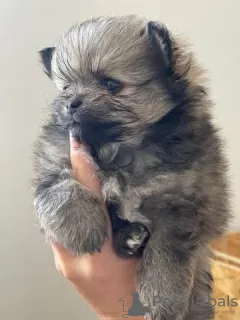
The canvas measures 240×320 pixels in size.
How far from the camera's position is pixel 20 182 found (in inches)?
92.5

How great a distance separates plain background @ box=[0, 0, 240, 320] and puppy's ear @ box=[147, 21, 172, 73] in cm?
89

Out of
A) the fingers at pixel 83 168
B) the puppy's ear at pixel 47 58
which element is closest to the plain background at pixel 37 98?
the puppy's ear at pixel 47 58

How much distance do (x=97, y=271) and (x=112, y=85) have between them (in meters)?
0.46

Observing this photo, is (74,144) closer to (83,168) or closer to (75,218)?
(83,168)

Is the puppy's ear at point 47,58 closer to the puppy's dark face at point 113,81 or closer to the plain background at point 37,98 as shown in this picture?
the puppy's dark face at point 113,81

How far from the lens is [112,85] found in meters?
1.25

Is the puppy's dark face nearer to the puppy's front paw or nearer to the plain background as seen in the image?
the puppy's front paw

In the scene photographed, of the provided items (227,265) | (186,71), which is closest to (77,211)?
(186,71)

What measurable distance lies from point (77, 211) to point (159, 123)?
278 millimetres

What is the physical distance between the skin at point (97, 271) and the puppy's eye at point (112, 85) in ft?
0.49

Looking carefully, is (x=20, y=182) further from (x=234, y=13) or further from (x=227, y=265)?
(x=234, y=13)

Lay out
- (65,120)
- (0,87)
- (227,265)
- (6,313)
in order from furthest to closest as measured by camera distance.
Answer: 1. (6,313)
2. (0,87)
3. (227,265)
4. (65,120)

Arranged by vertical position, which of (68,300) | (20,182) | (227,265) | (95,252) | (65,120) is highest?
(65,120)

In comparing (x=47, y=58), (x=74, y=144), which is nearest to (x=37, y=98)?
(x=47, y=58)
